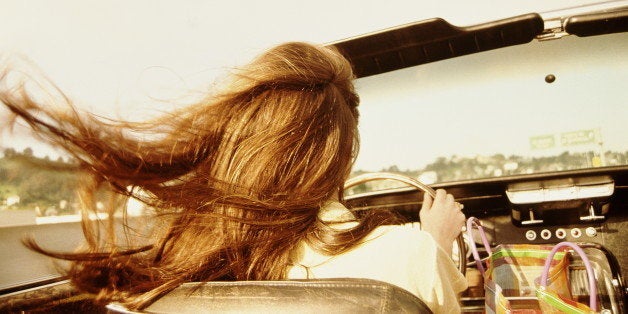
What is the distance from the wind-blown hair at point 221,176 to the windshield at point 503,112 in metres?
1.17

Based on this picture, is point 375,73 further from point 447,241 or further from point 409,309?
point 409,309

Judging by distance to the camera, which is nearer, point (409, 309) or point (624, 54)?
point (409, 309)

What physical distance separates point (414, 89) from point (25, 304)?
6.74ft

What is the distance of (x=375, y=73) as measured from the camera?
2.50 m

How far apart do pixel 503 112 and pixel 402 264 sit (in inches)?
65.5

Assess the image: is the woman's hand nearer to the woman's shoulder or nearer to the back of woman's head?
the back of woman's head

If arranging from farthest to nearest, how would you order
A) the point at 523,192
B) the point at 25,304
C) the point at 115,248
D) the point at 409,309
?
the point at 523,192
the point at 25,304
the point at 115,248
the point at 409,309

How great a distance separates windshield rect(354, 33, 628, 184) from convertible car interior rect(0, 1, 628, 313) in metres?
0.06

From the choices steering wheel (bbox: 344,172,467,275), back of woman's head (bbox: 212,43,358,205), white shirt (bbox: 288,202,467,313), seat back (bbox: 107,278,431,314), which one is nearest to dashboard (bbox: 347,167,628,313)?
steering wheel (bbox: 344,172,467,275)

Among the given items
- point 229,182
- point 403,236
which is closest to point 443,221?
point 403,236

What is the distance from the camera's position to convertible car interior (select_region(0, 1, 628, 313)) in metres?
1.93

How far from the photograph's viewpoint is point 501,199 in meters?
2.59

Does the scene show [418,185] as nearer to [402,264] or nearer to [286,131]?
[286,131]

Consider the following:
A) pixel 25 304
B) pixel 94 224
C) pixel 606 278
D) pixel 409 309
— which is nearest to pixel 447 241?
pixel 409 309
